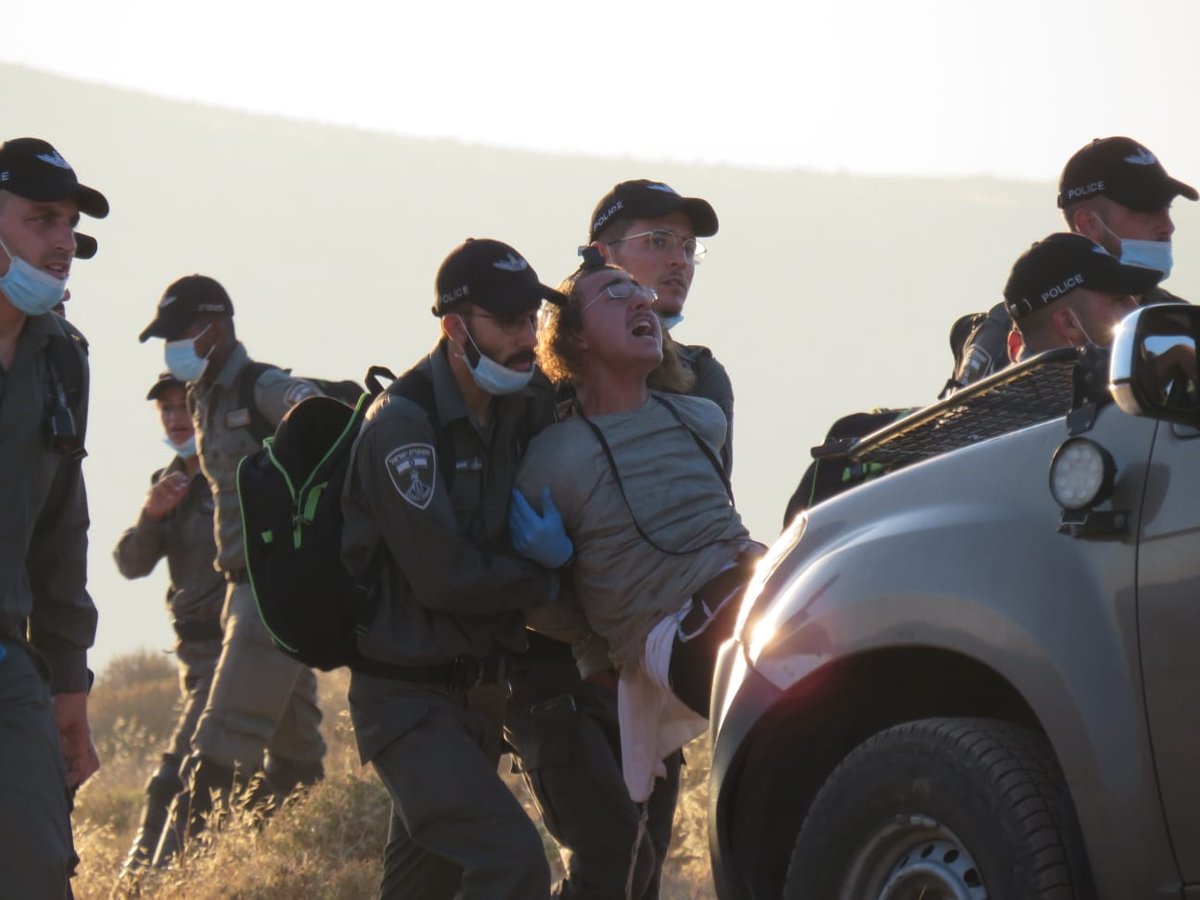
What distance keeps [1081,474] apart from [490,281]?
244 centimetres

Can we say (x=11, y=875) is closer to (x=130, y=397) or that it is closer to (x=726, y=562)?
(x=726, y=562)

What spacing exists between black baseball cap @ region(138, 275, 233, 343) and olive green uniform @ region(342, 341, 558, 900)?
4.02 meters

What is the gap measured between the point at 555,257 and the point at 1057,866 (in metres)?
90.9

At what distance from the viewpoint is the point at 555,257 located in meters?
94.1

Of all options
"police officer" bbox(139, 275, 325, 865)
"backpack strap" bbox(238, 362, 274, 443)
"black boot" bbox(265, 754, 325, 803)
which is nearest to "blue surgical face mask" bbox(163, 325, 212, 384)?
"police officer" bbox(139, 275, 325, 865)

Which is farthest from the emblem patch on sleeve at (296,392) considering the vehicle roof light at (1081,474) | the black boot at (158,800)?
the vehicle roof light at (1081,474)

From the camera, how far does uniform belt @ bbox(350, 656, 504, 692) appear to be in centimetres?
569

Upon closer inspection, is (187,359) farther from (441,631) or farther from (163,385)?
(441,631)

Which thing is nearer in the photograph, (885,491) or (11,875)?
(885,491)

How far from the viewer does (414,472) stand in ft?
18.2

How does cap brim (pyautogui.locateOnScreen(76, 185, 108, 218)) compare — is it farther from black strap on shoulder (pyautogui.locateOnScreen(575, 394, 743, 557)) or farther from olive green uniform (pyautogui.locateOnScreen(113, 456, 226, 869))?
olive green uniform (pyautogui.locateOnScreen(113, 456, 226, 869))

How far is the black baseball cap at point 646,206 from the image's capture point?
686 centimetres

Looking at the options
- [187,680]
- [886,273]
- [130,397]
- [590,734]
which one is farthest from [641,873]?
[886,273]

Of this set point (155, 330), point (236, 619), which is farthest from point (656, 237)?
point (155, 330)
